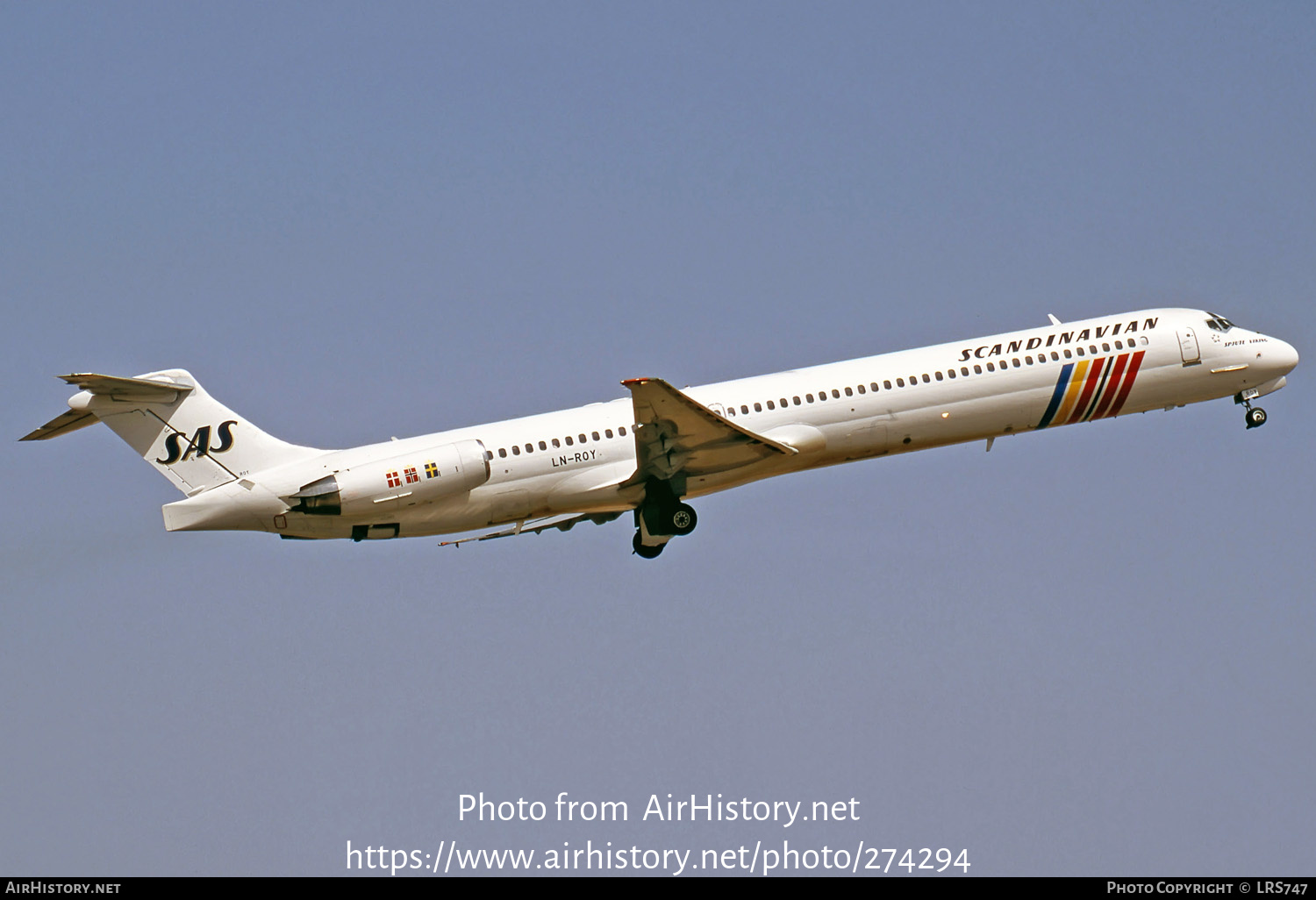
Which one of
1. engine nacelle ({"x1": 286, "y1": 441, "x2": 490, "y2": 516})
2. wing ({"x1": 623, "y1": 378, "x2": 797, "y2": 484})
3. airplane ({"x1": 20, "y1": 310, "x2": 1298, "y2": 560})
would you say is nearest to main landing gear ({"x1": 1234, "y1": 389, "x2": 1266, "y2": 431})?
airplane ({"x1": 20, "y1": 310, "x2": 1298, "y2": 560})

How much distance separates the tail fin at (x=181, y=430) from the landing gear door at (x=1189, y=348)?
1817 centimetres

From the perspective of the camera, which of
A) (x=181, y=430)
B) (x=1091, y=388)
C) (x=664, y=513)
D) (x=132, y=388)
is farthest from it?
(x=1091, y=388)

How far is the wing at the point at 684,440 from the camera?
1207 inches

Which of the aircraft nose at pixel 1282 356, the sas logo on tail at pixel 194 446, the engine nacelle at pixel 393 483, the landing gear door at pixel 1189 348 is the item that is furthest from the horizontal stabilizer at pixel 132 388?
the aircraft nose at pixel 1282 356

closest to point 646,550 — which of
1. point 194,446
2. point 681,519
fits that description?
point 681,519

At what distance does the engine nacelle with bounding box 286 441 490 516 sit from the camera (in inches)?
1168

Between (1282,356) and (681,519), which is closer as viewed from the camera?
(681,519)

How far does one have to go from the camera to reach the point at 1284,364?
35812 mm

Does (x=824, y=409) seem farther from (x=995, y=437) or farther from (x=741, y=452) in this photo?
(x=995, y=437)

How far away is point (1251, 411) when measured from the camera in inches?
1411

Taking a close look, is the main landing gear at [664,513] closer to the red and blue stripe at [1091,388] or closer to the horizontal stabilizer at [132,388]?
the red and blue stripe at [1091,388]

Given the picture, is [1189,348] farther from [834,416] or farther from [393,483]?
[393,483]

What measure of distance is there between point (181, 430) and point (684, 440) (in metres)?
9.28
